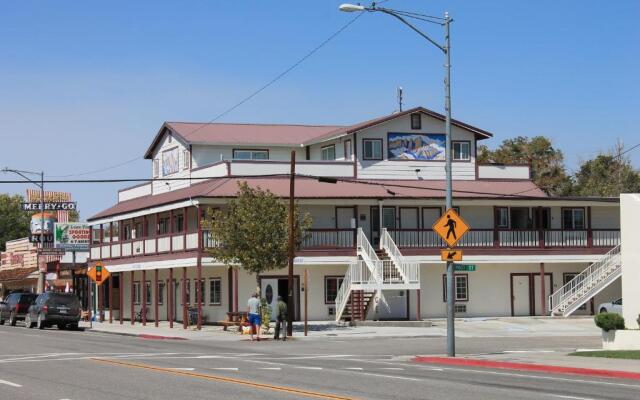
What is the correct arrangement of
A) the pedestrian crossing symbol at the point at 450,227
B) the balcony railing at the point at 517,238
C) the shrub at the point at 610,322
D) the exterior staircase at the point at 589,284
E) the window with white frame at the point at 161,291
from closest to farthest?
1. the pedestrian crossing symbol at the point at 450,227
2. the shrub at the point at 610,322
3. the exterior staircase at the point at 589,284
4. the balcony railing at the point at 517,238
5. the window with white frame at the point at 161,291

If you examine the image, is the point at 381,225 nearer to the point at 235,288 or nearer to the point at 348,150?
the point at 348,150

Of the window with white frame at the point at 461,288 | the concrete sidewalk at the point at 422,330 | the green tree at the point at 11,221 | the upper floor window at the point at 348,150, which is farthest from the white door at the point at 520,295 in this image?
the green tree at the point at 11,221

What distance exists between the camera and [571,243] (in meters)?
53.2

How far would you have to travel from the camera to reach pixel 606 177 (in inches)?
3275

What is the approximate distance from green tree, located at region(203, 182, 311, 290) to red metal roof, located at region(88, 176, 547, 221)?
458cm

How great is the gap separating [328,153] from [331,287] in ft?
25.2

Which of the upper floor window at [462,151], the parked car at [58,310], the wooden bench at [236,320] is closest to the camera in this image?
the wooden bench at [236,320]

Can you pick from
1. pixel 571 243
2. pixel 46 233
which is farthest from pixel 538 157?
pixel 46 233

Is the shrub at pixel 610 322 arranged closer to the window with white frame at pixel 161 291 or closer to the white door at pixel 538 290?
the white door at pixel 538 290

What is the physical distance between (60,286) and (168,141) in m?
21.6

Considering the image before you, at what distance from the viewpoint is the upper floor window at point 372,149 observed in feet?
173

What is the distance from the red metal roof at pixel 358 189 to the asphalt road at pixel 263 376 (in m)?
16.1

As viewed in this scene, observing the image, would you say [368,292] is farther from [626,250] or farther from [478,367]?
[478,367]

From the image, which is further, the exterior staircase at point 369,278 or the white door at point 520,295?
the white door at point 520,295
